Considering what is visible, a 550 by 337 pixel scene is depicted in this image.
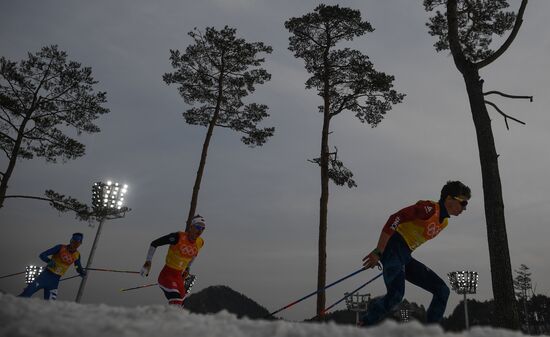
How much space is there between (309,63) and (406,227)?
1323 cm

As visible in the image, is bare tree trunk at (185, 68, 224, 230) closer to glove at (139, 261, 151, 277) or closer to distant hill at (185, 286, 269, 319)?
glove at (139, 261, 151, 277)

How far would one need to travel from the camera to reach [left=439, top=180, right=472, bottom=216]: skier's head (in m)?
4.25

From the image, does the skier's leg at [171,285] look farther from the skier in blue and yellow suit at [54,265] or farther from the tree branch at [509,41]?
the tree branch at [509,41]

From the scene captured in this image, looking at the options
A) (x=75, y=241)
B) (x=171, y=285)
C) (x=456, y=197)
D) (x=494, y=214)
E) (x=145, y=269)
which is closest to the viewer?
(x=456, y=197)

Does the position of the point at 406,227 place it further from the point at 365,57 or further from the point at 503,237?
the point at 365,57

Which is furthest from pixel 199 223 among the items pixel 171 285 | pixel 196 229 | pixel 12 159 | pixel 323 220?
pixel 12 159

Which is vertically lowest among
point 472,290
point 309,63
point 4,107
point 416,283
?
point 416,283

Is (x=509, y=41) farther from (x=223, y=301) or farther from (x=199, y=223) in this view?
(x=223, y=301)

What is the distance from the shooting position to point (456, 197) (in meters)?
4.26

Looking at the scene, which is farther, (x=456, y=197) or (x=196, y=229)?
(x=196, y=229)

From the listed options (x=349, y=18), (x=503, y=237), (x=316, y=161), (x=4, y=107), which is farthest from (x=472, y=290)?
(x=4, y=107)

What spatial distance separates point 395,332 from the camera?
188 cm

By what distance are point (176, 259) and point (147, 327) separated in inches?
183

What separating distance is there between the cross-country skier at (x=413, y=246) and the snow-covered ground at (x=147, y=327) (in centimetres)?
189
